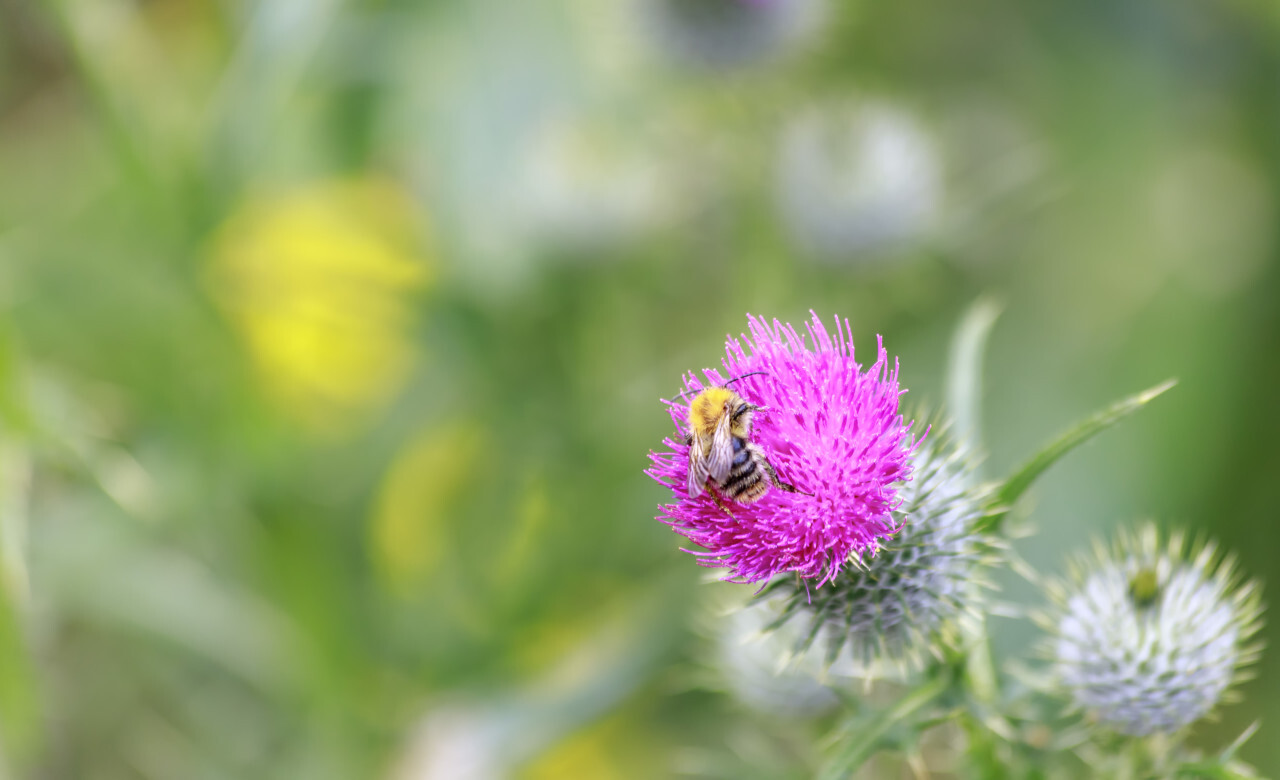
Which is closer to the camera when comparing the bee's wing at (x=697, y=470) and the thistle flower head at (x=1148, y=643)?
the bee's wing at (x=697, y=470)

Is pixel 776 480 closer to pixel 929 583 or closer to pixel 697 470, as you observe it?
pixel 697 470

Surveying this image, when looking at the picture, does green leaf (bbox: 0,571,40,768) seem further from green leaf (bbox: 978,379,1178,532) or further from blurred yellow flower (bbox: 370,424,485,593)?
green leaf (bbox: 978,379,1178,532)

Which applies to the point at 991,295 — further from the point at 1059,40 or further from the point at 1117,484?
the point at 1059,40

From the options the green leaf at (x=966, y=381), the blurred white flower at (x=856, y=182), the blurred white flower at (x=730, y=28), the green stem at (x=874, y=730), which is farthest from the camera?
the blurred white flower at (x=730, y=28)

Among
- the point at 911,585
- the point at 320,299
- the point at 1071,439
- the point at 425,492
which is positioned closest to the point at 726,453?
the point at 911,585

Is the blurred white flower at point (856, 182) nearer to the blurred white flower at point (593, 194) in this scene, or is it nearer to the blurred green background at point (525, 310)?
the blurred green background at point (525, 310)

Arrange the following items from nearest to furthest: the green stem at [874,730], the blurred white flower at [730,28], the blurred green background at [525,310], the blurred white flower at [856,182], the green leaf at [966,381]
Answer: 1. the green stem at [874,730]
2. the green leaf at [966,381]
3. the blurred green background at [525,310]
4. the blurred white flower at [856,182]
5. the blurred white flower at [730,28]

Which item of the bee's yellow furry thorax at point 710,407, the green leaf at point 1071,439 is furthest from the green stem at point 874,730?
the bee's yellow furry thorax at point 710,407
